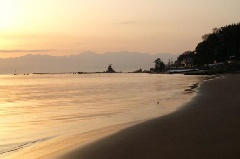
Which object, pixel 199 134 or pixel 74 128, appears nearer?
pixel 199 134

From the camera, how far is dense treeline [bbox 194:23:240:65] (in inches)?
5000

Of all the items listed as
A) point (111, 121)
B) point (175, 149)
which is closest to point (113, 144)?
point (175, 149)

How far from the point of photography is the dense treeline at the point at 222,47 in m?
127

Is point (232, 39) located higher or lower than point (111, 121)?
higher

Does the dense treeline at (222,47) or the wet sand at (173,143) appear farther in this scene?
the dense treeline at (222,47)

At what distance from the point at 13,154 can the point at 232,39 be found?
127 meters

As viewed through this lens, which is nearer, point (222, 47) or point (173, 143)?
point (173, 143)

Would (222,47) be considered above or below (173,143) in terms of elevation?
above

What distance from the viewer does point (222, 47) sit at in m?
140

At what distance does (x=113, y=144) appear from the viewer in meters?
8.39

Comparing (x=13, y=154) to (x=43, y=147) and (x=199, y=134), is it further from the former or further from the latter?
(x=199, y=134)

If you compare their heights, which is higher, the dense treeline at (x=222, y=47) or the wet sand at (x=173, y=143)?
the dense treeline at (x=222, y=47)

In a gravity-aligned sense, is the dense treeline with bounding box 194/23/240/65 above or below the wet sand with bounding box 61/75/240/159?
above

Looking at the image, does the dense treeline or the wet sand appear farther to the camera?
the dense treeline
